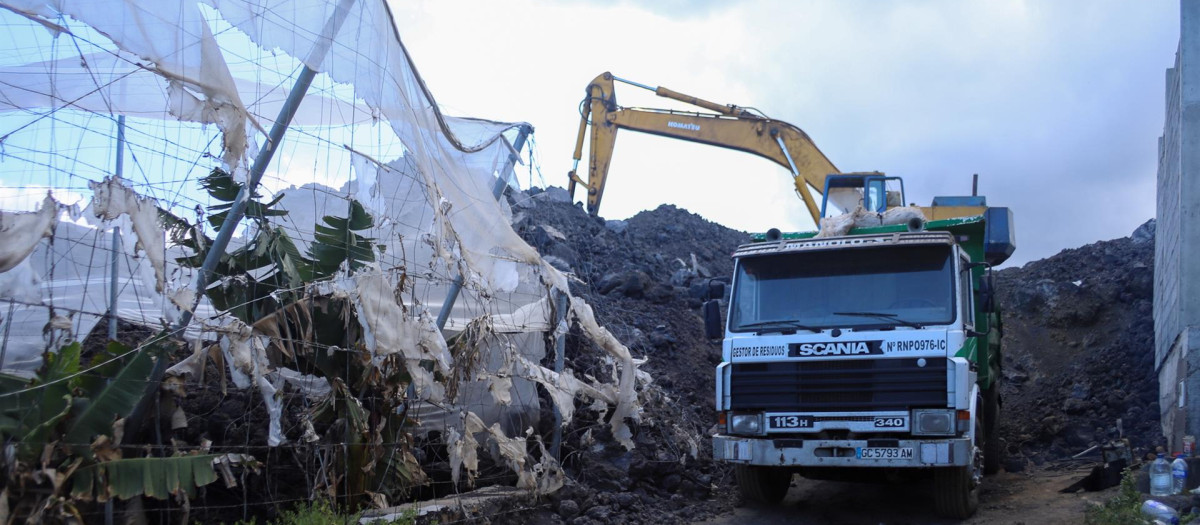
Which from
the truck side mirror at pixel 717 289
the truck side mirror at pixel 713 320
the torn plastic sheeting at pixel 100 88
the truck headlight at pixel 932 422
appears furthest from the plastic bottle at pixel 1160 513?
the torn plastic sheeting at pixel 100 88

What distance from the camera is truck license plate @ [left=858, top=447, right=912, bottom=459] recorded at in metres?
7.39

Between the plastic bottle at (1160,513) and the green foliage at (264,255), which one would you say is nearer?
the green foliage at (264,255)

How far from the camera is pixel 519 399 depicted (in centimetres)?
847

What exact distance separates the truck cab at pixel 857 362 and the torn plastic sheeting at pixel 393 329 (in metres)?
2.78

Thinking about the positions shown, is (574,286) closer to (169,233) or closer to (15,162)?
(169,233)

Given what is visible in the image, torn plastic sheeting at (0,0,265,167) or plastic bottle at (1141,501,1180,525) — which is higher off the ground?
torn plastic sheeting at (0,0,265,167)

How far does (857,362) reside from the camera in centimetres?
765

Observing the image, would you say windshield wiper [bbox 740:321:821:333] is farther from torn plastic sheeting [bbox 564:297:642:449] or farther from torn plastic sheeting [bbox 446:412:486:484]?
torn plastic sheeting [bbox 446:412:486:484]

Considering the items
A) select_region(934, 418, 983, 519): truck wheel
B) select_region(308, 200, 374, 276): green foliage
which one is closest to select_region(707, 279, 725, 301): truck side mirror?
select_region(934, 418, 983, 519): truck wheel

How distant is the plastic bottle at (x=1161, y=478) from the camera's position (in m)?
7.50

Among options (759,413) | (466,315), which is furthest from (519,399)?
(759,413)

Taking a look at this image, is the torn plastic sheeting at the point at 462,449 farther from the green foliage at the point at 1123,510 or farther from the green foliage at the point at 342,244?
the green foliage at the point at 1123,510

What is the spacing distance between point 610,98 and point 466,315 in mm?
11932

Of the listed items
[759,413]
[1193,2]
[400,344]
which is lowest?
[759,413]
